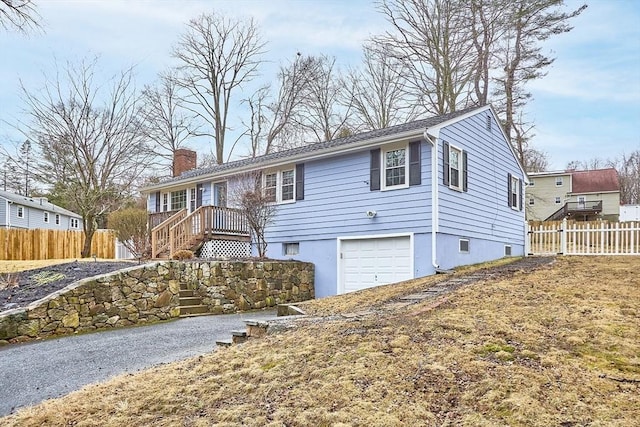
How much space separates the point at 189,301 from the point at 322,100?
18.8 metres

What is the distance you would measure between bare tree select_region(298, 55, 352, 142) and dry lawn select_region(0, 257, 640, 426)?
72.9ft

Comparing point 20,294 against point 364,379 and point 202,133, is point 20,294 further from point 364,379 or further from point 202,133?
point 202,133

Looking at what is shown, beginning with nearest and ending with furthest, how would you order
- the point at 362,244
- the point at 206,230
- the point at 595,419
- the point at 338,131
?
the point at 595,419 < the point at 362,244 < the point at 206,230 < the point at 338,131

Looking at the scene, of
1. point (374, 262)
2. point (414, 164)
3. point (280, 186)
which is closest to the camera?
point (414, 164)

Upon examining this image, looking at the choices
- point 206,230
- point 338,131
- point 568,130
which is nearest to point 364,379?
point 206,230

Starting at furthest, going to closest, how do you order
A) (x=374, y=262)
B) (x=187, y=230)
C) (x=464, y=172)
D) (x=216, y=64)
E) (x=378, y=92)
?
(x=216, y=64) < (x=378, y=92) < (x=187, y=230) < (x=464, y=172) < (x=374, y=262)

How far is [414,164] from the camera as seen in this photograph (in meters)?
11.0

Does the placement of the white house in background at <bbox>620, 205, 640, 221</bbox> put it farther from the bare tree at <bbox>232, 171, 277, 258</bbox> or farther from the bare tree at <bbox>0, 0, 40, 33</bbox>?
the bare tree at <bbox>0, 0, 40, 33</bbox>

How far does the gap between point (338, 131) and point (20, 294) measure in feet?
63.5

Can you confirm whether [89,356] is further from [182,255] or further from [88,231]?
[88,231]

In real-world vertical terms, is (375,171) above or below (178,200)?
above

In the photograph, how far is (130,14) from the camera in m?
13.5

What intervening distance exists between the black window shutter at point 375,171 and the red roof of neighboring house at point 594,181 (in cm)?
2834

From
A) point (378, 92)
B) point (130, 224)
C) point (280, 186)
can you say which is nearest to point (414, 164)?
point (280, 186)
